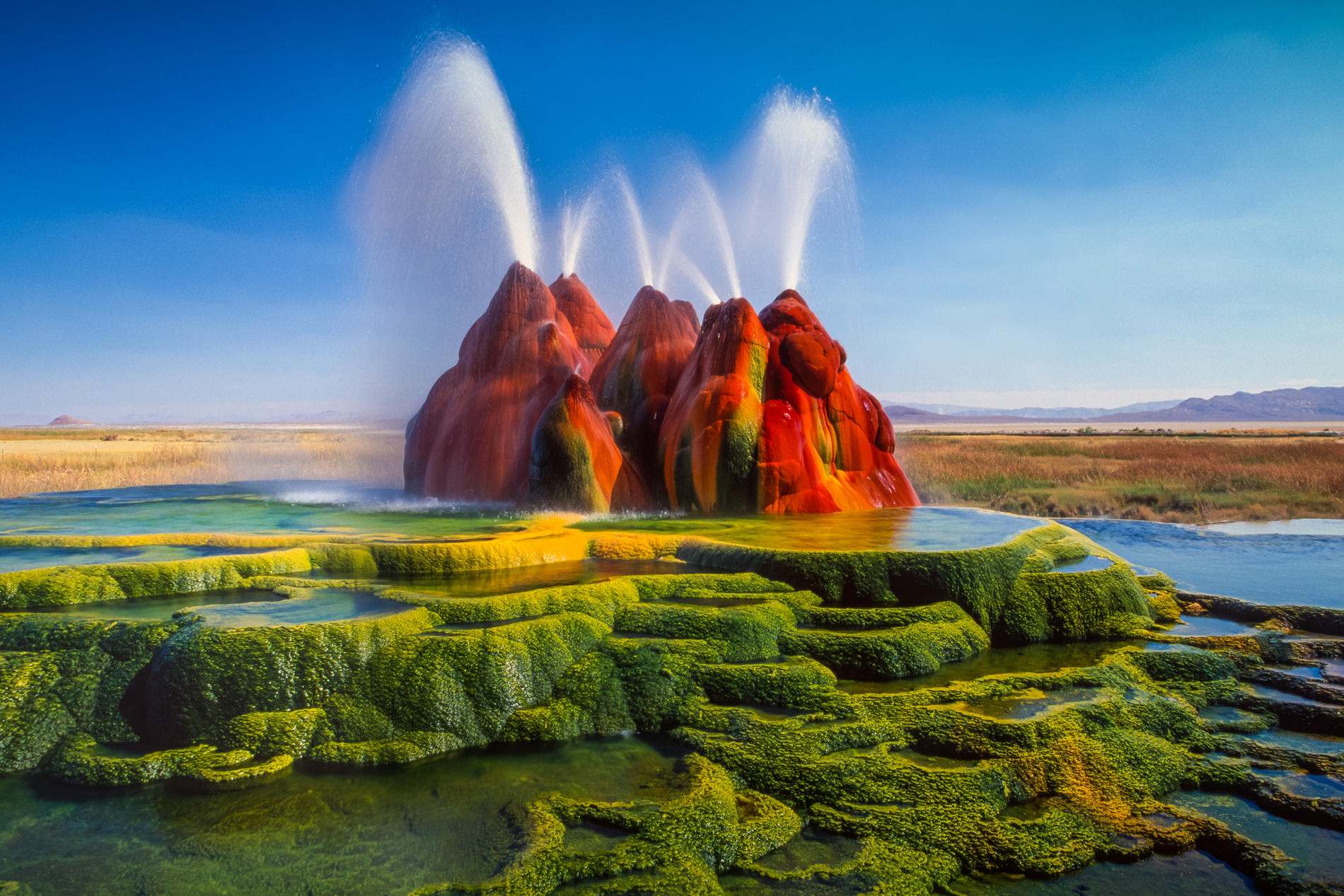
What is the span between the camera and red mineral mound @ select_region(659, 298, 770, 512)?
19.3 metres

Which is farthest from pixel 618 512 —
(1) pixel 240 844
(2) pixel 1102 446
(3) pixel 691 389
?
(2) pixel 1102 446

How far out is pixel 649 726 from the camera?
894 centimetres

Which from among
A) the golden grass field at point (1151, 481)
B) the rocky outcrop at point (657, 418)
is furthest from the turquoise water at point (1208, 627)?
the golden grass field at point (1151, 481)

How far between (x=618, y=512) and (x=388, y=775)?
485 inches

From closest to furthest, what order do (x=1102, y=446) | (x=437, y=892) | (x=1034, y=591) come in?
(x=437, y=892)
(x=1034, y=591)
(x=1102, y=446)

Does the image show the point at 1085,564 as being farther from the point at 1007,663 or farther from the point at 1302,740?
the point at 1302,740

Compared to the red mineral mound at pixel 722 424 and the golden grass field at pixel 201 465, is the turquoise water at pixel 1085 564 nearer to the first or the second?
the red mineral mound at pixel 722 424

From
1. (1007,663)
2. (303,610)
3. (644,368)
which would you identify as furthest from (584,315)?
(1007,663)

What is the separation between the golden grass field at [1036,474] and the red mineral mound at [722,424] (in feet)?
53.7

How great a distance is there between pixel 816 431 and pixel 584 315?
11.4m

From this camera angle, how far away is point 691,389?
68.6 ft

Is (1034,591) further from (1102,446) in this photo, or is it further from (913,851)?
(1102,446)

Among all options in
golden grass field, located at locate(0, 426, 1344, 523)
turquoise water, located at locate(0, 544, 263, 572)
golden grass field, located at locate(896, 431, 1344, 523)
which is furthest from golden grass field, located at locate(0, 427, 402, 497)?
golden grass field, located at locate(896, 431, 1344, 523)

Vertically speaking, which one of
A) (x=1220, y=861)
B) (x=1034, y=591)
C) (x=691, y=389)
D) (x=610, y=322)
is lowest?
(x=1220, y=861)
